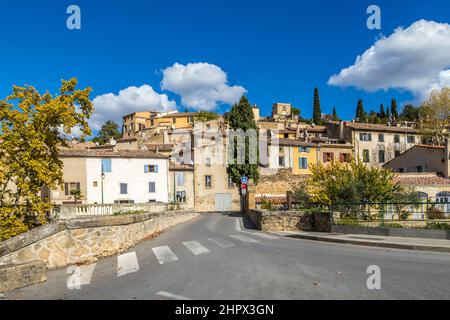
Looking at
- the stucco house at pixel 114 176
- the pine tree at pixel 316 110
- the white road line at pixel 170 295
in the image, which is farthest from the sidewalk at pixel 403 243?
the pine tree at pixel 316 110

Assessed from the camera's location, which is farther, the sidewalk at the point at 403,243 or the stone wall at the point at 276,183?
the stone wall at the point at 276,183

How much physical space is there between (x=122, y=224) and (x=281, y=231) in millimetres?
10420

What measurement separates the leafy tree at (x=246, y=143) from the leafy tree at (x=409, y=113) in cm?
7207

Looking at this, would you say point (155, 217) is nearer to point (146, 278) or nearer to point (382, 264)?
point (146, 278)

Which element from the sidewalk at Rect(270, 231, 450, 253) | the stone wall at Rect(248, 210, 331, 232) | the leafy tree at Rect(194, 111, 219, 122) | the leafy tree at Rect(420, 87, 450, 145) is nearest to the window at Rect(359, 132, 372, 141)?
the leafy tree at Rect(420, 87, 450, 145)

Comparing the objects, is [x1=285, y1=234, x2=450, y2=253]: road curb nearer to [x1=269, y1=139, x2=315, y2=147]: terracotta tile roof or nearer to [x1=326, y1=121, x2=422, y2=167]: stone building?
[x1=269, y1=139, x2=315, y2=147]: terracotta tile roof

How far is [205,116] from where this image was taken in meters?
99.9

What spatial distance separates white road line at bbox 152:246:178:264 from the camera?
10.9 m

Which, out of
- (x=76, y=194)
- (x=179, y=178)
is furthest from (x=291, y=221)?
(x=179, y=178)

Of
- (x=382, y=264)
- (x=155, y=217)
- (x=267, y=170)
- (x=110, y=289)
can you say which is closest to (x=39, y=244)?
(x=110, y=289)

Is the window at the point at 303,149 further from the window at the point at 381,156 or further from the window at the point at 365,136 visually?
the window at the point at 381,156

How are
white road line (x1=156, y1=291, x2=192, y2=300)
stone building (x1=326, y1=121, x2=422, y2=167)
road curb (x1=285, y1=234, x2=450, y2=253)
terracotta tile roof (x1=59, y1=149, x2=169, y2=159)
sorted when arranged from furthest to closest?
1. stone building (x1=326, y1=121, x2=422, y2=167)
2. terracotta tile roof (x1=59, y1=149, x2=169, y2=159)
3. road curb (x1=285, y1=234, x2=450, y2=253)
4. white road line (x1=156, y1=291, x2=192, y2=300)

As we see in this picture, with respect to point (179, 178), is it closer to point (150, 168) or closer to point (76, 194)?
point (150, 168)

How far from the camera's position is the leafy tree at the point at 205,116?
98625mm
